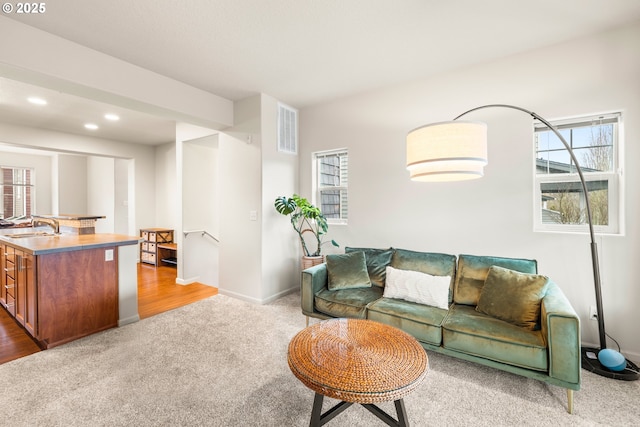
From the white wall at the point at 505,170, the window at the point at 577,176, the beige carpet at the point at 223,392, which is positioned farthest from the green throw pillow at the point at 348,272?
the window at the point at 577,176

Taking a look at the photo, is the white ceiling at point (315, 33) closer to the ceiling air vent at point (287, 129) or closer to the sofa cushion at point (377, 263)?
the ceiling air vent at point (287, 129)

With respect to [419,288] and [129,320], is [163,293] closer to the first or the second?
[129,320]

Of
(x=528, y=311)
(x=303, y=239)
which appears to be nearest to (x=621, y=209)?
(x=528, y=311)

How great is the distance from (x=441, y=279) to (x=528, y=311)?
0.67 meters

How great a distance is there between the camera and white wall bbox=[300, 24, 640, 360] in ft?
7.73

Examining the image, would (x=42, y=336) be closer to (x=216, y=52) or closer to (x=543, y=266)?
(x=216, y=52)

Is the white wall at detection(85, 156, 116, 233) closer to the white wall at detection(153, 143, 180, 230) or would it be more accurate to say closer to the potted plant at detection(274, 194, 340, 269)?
the white wall at detection(153, 143, 180, 230)

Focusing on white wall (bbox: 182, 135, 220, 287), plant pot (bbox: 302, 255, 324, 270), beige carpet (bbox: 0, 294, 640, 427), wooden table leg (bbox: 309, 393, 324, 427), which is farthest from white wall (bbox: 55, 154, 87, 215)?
wooden table leg (bbox: 309, 393, 324, 427)

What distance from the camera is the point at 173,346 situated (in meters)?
2.62

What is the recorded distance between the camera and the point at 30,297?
105 inches

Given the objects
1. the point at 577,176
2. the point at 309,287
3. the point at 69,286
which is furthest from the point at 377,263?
the point at 69,286

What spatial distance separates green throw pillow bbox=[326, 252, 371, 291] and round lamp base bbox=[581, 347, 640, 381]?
6.03 ft

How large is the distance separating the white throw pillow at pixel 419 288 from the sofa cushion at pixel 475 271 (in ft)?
0.49

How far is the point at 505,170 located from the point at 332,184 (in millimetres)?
2190
